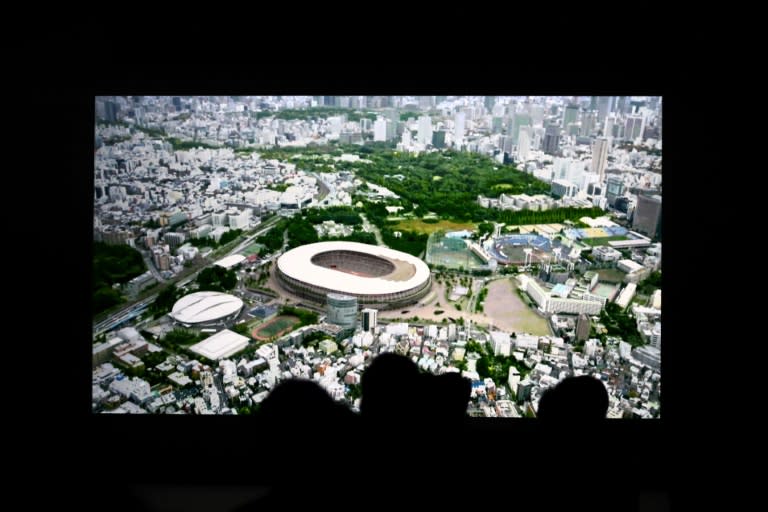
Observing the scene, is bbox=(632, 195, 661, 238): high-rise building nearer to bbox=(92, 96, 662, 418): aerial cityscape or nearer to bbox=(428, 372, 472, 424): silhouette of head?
bbox=(92, 96, 662, 418): aerial cityscape

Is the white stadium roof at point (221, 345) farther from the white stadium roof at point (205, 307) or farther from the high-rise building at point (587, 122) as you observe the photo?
the high-rise building at point (587, 122)

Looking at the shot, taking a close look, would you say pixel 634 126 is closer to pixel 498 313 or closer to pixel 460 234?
pixel 460 234

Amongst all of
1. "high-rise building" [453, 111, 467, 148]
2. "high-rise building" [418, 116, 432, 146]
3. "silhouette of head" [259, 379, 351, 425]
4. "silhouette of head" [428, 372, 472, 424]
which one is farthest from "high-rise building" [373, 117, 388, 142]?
"silhouette of head" [259, 379, 351, 425]

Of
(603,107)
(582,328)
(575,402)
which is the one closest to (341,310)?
(582,328)

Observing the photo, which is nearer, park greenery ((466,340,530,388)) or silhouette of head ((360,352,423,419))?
silhouette of head ((360,352,423,419))

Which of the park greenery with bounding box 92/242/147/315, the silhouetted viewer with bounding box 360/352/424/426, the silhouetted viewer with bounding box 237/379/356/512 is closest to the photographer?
the silhouetted viewer with bounding box 237/379/356/512
